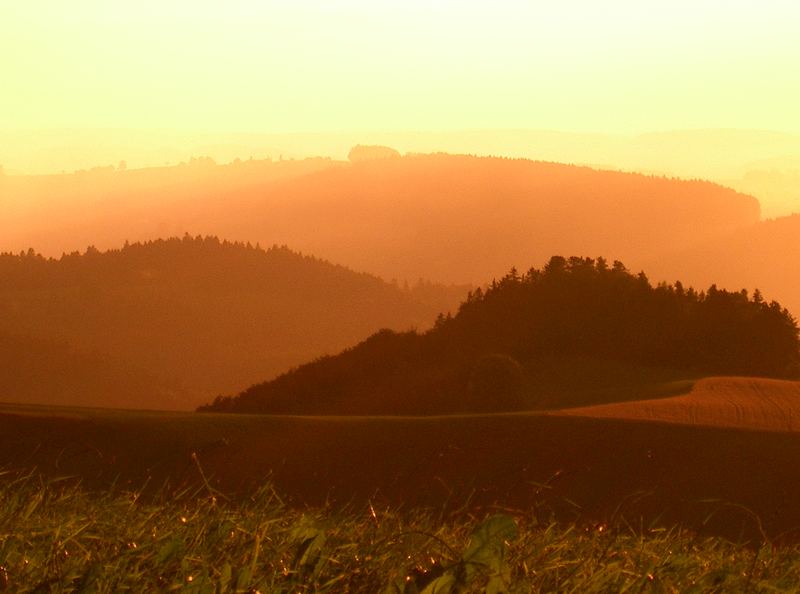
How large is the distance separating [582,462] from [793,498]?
4.70m

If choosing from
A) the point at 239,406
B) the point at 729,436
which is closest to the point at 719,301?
the point at 239,406

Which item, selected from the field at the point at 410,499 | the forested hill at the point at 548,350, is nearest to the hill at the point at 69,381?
the forested hill at the point at 548,350

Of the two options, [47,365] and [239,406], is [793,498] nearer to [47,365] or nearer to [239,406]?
[239,406]

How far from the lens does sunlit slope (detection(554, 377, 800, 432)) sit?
36000mm

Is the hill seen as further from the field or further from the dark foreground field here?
the dark foreground field

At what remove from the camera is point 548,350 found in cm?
6800

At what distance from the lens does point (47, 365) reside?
16638 cm

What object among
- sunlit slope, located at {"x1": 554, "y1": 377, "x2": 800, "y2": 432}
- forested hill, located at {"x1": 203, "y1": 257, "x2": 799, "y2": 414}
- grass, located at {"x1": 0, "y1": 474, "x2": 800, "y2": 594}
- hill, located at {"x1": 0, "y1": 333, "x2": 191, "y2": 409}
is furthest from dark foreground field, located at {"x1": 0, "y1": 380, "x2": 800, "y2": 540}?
hill, located at {"x1": 0, "y1": 333, "x2": 191, "y2": 409}

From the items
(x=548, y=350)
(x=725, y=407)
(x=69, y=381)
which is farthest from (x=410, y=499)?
(x=69, y=381)

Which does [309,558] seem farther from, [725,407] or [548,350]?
[548,350]

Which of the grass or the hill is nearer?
the grass

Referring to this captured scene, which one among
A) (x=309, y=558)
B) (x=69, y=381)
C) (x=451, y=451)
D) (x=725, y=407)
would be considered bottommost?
(x=69, y=381)

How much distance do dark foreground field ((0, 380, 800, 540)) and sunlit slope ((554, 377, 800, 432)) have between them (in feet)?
9.21

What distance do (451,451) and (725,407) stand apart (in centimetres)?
1940
